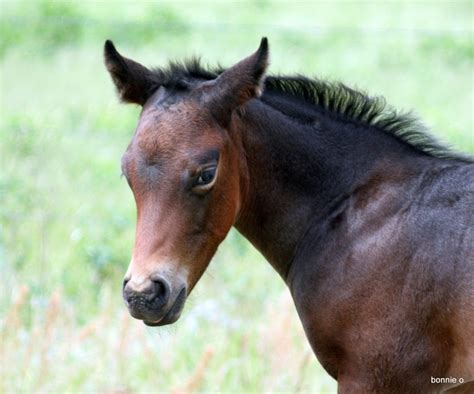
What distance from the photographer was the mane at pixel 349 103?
4.49 m

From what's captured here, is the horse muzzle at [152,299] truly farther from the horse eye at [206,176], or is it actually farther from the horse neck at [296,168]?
the horse neck at [296,168]

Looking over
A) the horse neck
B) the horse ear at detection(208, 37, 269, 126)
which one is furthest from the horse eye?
the horse neck

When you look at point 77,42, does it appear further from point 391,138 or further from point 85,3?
point 391,138

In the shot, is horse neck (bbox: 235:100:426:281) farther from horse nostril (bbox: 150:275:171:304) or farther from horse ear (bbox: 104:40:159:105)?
horse nostril (bbox: 150:275:171:304)

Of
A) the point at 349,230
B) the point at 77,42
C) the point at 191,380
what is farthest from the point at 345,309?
the point at 77,42

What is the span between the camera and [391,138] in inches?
179

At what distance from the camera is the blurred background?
620cm

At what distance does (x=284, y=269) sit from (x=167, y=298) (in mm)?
817

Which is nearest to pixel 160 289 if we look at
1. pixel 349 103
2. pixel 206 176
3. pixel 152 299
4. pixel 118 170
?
pixel 152 299

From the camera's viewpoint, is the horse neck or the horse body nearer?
the horse body

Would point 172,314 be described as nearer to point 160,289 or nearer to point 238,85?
point 160,289

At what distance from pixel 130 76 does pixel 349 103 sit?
1.02 metres

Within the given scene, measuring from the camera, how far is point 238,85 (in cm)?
419

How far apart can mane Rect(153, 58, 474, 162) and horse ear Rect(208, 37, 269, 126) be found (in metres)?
0.23
